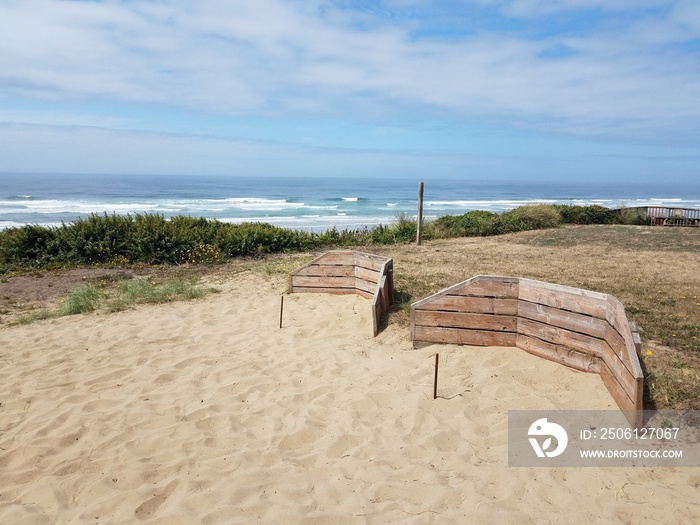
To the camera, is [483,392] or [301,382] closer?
[483,392]

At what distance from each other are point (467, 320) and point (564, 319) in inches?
41.0

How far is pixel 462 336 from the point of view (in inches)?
225

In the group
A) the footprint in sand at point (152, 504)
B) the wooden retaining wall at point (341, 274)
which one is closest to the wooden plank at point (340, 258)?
the wooden retaining wall at point (341, 274)

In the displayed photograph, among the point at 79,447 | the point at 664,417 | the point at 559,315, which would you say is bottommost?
the point at 79,447

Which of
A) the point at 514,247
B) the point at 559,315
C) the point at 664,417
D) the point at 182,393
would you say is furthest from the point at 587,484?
the point at 514,247

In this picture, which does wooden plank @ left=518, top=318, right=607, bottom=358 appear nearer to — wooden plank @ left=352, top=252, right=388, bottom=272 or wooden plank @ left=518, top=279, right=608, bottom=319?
wooden plank @ left=518, top=279, right=608, bottom=319

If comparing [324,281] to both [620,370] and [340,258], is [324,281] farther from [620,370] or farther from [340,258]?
[620,370]

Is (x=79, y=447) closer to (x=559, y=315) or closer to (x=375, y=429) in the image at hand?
(x=375, y=429)

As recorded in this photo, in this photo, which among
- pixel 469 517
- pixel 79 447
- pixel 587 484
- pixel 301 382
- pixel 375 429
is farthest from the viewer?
pixel 301 382

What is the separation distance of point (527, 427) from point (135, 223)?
10.5 metres

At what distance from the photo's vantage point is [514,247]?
13.2 meters

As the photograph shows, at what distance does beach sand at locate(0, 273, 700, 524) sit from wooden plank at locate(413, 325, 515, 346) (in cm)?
10

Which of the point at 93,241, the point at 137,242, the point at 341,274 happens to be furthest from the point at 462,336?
the point at 93,241

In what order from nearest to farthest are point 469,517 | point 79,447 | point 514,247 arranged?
1. point 469,517
2. point 79,447
3. point 514,247
